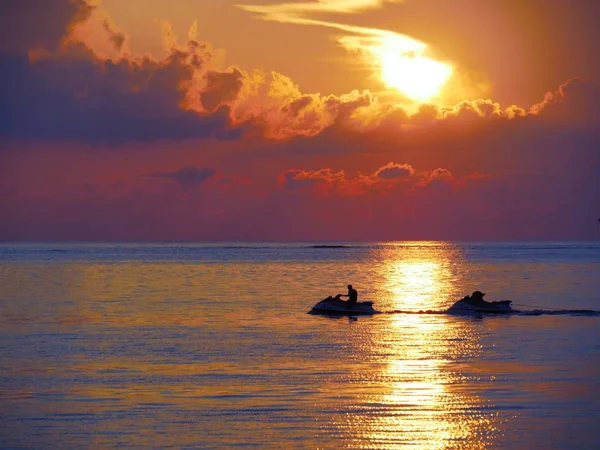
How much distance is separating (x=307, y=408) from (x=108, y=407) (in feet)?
19.0

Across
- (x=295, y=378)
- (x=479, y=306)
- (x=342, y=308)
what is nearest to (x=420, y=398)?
(x=295, y=378)

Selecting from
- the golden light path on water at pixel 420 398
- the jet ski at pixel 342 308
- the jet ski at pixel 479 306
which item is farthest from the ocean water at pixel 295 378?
the jet ski at pixel 479 306

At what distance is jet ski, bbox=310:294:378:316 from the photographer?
56.5m

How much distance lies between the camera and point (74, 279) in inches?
4188

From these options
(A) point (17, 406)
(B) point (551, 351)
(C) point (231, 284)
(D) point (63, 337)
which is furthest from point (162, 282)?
(A) point (17, 406)

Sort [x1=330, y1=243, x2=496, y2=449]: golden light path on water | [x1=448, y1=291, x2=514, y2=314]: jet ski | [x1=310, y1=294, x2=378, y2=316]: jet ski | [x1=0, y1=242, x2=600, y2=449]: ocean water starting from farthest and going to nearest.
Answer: [x1=448, y1=291, x2=514, y2=314]: jet ski < [x1=310, y1=294, x2=378, y2=316]: jet ski < [x1=0, y1=242, x2=600, y2=449]: ocean water < [x1=330, y1=243, x2=496, y2=449]: golden light path on water

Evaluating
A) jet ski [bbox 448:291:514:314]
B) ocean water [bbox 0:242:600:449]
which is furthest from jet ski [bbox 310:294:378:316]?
jet ski [bbox 448:291:514:314]

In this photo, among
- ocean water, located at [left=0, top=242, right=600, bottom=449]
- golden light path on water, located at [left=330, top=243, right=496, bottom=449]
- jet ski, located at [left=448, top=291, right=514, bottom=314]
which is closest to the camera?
golden light path on water, located at [left=330, top=243, right=496, bottom=449]

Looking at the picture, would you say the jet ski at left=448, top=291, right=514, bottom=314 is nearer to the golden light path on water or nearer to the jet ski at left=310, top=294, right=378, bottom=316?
the jet ski at left=310, top=294, right=378, bottom=316

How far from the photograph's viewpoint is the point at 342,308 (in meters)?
56.5

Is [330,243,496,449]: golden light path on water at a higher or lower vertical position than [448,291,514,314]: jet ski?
lower

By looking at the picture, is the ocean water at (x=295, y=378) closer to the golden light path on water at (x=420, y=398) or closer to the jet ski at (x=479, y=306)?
the golden light path on water at (x=420, y=398)

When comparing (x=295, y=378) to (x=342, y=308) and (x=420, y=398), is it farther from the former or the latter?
(x=342, y=308)

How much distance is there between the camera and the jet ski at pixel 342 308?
185 ft
